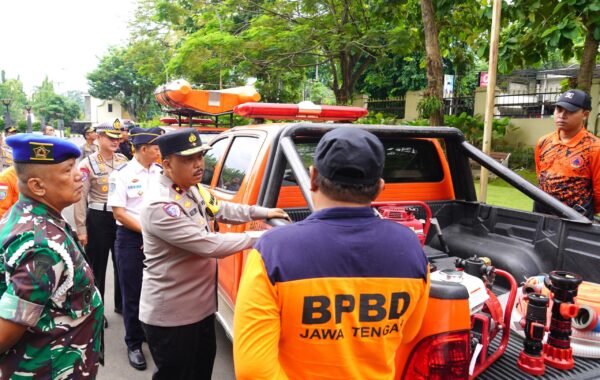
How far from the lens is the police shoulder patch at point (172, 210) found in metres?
2.08

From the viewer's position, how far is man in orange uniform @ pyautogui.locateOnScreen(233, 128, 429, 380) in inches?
45.4

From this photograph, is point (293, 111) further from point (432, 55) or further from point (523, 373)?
point (432, 55)

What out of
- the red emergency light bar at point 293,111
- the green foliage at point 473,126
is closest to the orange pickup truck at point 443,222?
the red emergency light bar at point 293,111

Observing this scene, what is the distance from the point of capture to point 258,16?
44.3ft

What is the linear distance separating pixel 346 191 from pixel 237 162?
2.41 meters

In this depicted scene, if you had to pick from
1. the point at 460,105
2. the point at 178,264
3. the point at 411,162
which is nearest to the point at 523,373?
the point at 178,264

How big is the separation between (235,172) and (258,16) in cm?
1132

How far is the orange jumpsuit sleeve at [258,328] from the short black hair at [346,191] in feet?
0.86

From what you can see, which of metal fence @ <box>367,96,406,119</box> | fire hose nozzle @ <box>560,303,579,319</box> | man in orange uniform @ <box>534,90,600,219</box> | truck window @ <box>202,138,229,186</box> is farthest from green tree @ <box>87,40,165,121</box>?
fire hose nozzle @ <box>560,303,579,319</box>

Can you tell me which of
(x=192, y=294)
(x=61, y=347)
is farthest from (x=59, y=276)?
(x=192, y=294)

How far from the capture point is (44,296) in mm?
1486

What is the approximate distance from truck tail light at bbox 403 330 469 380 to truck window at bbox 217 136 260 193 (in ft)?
6.31

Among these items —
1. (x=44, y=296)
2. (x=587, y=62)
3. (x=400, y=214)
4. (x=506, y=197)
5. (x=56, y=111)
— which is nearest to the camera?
(x=44, y=296)

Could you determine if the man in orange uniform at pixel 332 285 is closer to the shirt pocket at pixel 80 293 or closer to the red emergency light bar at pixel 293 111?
the shirt pocket at pixel 80 293
